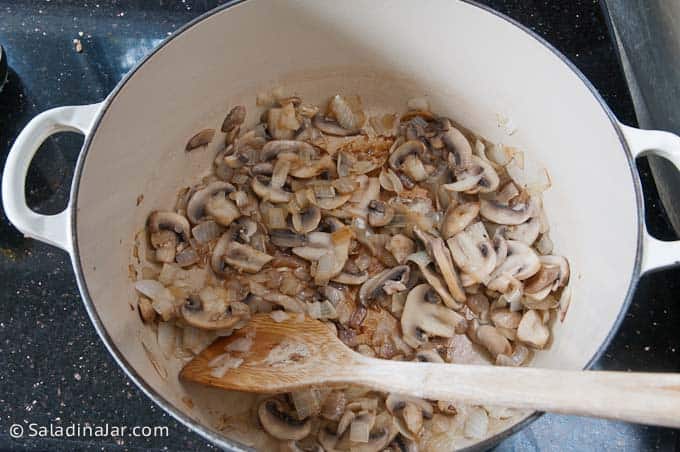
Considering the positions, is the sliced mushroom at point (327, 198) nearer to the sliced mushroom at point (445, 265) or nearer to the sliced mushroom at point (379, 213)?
the sliced mushroom at point (379, 213)

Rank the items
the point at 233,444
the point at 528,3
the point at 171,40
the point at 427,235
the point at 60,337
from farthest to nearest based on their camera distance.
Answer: the point at 528,3, the point at 427,235, the point at 60,337, the point at 171,40, the point at 233,444

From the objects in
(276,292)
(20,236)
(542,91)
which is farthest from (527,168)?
(20,236)

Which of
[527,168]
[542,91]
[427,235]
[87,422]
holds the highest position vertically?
[542,91]

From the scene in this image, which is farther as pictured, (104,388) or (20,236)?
(20,236)

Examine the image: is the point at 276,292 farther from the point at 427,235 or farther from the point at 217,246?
the point at 427,235

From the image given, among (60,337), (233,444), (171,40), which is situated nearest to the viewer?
(233,444)

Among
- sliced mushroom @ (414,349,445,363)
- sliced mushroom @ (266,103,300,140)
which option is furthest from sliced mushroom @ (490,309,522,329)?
sliced mushroom @ (266,103,300,140)

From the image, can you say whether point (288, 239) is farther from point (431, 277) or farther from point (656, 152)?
point (656, 152)

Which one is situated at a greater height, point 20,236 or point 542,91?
point 542,91

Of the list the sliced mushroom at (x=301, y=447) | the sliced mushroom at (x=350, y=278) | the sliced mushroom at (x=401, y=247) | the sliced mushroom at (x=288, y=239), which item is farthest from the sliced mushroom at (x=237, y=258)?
the sliced mushroom at (x=301, y=447)
